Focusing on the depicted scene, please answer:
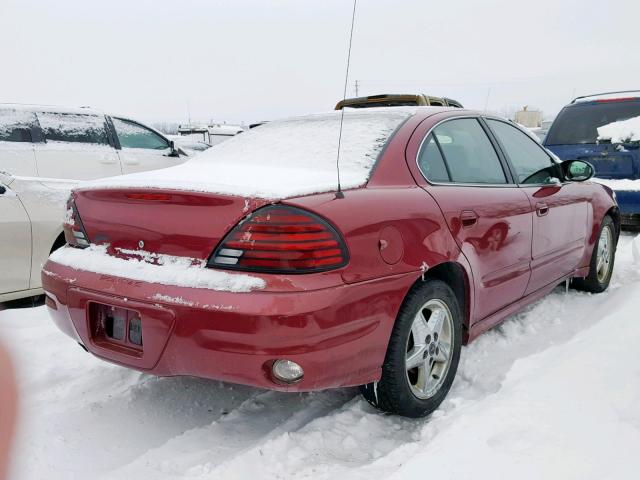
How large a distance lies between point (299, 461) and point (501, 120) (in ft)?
8.23

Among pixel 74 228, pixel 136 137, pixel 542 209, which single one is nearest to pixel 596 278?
pixel 542 209

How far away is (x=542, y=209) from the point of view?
334 cm

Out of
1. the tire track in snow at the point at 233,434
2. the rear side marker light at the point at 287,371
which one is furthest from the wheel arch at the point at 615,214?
the rear side marker light at the point at 287,371

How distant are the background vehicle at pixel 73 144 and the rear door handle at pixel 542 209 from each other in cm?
383

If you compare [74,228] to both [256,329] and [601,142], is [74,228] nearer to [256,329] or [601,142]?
[256,329]

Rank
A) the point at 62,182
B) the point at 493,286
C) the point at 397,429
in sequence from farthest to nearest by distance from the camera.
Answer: the point at 62,182, the point at 493,286, the point at 397,429

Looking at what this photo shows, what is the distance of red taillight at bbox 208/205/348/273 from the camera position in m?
1.96

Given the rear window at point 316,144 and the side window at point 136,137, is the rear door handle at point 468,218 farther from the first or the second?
the side window at point 136,137

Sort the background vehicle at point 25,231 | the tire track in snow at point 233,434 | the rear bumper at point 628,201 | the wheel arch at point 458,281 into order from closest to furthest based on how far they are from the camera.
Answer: the tire track in snow at point 233,434
the wheel arch at point 458,281
the background vehicle at point 25,231
the rear bumper at point 628,201

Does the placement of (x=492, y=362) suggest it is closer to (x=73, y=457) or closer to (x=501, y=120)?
(x=501, y=120)

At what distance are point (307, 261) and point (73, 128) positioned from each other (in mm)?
3997

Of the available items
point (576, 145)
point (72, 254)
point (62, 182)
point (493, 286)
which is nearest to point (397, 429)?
point (493, 286)

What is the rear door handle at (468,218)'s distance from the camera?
103 inches

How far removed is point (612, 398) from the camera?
214 cm
